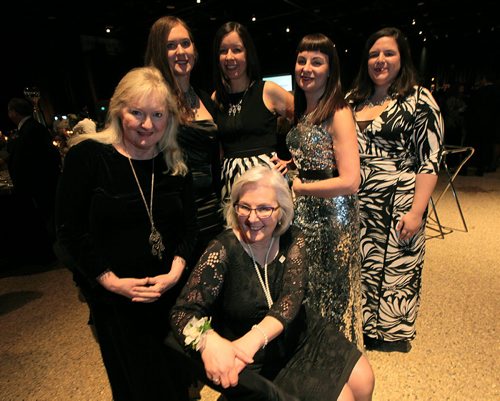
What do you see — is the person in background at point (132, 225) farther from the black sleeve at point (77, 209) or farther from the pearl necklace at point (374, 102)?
the pearl necklace at point (374, 102)

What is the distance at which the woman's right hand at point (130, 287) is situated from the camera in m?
1.41

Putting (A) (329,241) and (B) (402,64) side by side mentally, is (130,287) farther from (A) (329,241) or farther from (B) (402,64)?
(B) (402,64)

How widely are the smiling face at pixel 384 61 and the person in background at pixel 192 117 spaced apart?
976mm

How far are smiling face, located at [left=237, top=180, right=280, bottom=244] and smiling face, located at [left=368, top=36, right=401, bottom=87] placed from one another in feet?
3.42

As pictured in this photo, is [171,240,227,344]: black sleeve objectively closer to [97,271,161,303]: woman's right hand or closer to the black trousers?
[97,271,161,303]: woman's right hand

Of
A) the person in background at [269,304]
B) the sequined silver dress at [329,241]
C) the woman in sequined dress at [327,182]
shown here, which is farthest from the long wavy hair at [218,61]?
the person in background at [269,304]

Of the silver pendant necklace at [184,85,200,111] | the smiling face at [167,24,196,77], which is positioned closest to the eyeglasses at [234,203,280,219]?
the silver pendant necklace at [184,85,200,111]

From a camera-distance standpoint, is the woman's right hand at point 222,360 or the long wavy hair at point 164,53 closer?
the woman's right hand at point 222,360

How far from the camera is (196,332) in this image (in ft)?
4.11

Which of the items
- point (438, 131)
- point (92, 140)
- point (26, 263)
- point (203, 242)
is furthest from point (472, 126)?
point (26, 263)

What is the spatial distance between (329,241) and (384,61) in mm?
1065

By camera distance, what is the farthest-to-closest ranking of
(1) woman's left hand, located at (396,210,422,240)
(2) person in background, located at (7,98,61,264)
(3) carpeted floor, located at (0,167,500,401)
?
(2) person in background, located at (7,98,61,264) < (3) carpeted floor, located at (0,167,500,401) < (1) woman's left hand, located at (396,210,422,240)

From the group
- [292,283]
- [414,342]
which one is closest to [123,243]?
[292,283]

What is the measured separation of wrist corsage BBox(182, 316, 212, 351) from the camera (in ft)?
4.08
